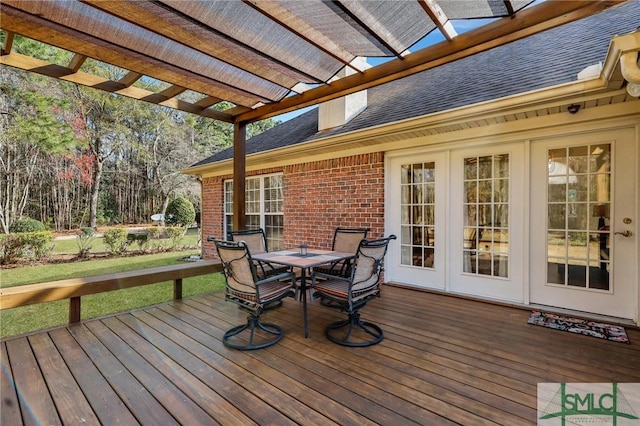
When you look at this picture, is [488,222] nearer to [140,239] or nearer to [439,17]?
[439,17]

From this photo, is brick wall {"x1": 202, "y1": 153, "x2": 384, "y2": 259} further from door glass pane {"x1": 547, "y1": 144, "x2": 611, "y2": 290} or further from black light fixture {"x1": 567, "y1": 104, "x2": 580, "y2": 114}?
black light fixture {"x1": 567, "y1": 104, "x2": 580, "y2": 114}

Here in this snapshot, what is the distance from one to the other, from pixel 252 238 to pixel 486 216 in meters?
3.33

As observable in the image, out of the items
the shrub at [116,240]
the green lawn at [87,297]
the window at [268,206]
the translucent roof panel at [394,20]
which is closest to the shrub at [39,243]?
the green lawn at [87,297]

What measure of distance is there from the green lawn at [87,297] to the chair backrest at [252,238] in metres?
1.25

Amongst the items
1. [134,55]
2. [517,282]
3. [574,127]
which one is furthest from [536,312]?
[134,55]

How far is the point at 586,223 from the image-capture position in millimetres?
3445

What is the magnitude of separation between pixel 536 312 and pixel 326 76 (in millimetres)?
3671

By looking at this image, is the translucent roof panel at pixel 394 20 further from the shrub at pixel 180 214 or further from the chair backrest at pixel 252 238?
the shrub at pixel 180 214

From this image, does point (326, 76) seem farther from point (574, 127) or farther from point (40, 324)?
point (40, 324)

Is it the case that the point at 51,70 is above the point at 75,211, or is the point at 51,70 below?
above

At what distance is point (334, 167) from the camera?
5512 mm

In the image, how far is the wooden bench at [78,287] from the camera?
9.91 feet

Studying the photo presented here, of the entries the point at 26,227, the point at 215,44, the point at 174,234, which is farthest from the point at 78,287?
the point at 26,227

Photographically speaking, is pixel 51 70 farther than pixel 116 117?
No
